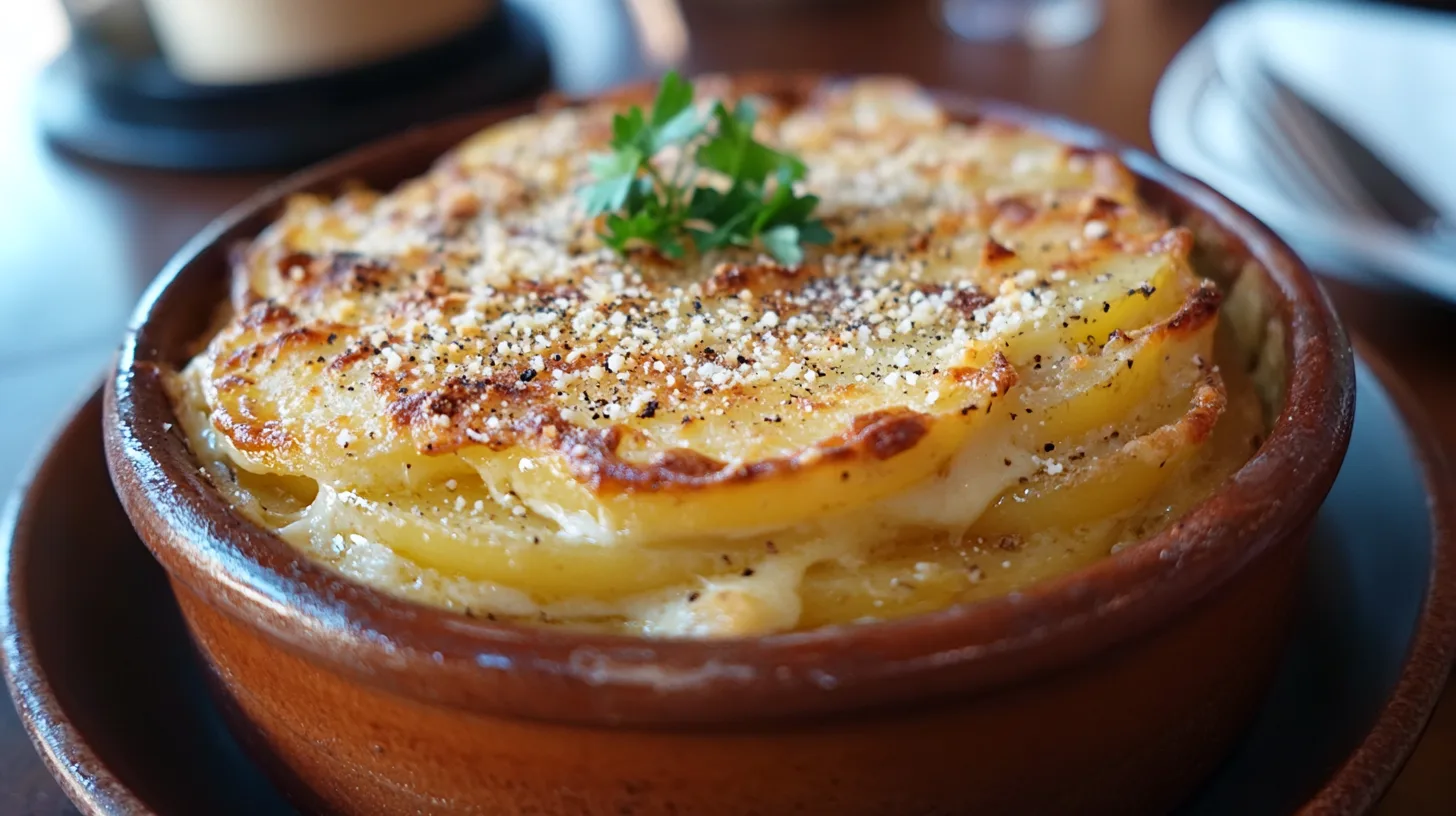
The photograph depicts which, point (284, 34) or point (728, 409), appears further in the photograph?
point (284, 34)

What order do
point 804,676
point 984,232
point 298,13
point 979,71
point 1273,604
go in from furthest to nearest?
1. point 979,71
2. point 298,13
3. point 984,232
4. point 1273,604
5. point 804,676

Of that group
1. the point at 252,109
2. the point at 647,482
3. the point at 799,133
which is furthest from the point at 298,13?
the point at 647,482

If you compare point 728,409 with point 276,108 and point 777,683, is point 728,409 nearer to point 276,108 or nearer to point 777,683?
point 777,683

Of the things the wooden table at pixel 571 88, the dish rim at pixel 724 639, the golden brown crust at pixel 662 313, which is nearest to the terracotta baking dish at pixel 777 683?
the dish rim at pixel 724 639

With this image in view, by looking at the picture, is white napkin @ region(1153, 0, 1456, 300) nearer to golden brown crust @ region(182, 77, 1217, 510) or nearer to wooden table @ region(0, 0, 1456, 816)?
wooden table @ region(0, 0, 1456, 816)

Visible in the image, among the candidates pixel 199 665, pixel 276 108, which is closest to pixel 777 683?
pixel 199 665

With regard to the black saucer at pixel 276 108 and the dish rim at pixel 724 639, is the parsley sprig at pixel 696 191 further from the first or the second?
the black saucer at pixel 276 108

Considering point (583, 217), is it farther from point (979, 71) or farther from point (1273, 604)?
point (979, 71)
